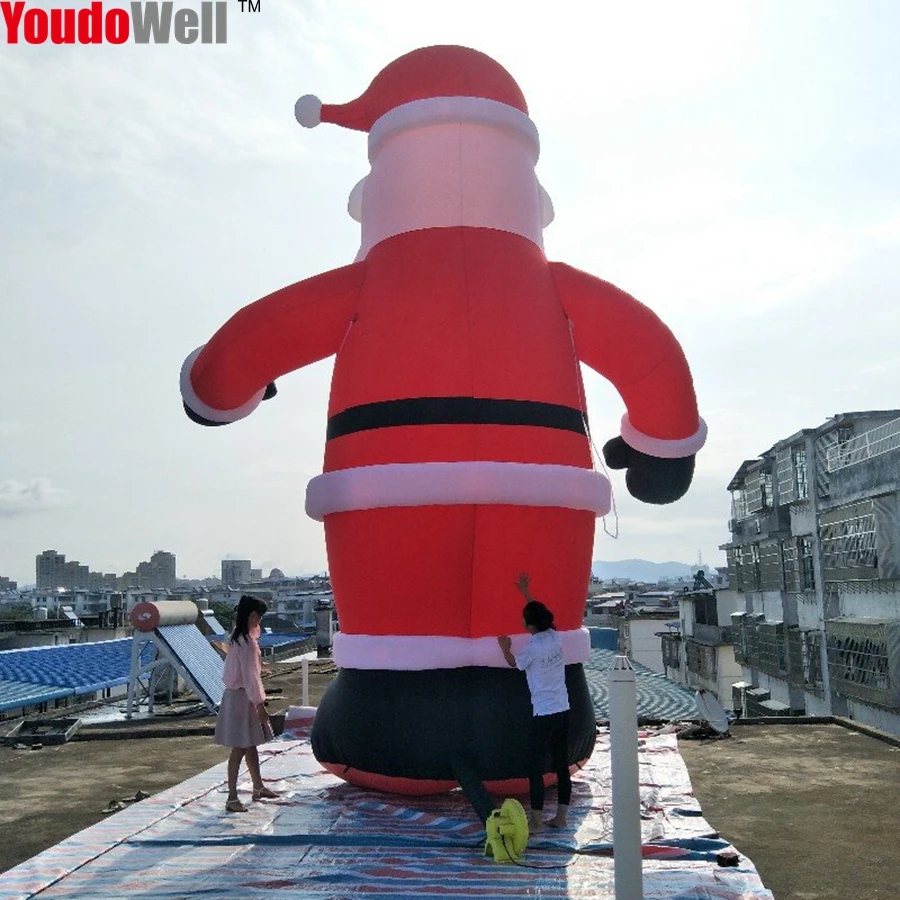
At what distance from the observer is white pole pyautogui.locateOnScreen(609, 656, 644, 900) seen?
10.7 feet

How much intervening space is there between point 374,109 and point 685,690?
136ft

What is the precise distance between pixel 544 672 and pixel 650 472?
83.5 inches

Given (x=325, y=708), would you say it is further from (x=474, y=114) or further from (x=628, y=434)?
(x=474, y=114)

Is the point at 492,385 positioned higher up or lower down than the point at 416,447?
higher up

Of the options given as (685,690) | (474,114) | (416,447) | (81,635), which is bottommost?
(685,690)

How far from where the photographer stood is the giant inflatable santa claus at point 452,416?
5484 millimetres

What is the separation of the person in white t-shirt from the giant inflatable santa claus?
11.1 inches

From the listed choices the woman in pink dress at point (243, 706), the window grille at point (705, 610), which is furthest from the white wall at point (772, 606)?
the woman in pink dress at point (243, 706)

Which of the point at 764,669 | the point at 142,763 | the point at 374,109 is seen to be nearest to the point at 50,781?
the point at 142,763

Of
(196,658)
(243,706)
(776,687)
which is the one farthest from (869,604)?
(243,706)

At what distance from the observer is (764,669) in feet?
106

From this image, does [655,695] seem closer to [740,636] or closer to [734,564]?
[740,636]

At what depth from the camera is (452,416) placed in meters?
5.62

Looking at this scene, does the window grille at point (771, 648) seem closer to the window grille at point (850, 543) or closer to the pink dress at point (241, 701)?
the window grille at point (850, 543)
